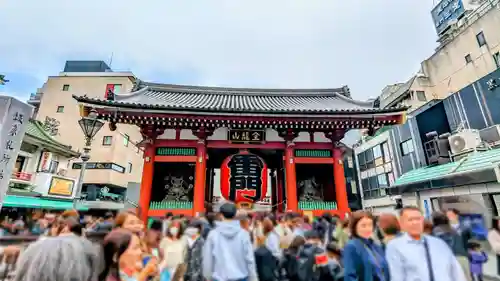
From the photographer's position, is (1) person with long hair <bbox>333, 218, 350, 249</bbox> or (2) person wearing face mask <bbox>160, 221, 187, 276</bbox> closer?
(2) person wearing face mask <bbox>160, 221, 187, 276</bbox>

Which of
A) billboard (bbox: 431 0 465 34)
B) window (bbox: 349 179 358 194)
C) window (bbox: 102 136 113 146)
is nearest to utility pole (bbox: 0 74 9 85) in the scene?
window (bbox: 102 136 113 146)

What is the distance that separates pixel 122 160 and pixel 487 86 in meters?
29.0

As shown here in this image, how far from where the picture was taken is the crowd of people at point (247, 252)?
177cm

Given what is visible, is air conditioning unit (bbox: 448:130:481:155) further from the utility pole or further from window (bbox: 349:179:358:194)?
the utility pole

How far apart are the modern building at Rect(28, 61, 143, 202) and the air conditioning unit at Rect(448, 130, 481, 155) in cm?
2372

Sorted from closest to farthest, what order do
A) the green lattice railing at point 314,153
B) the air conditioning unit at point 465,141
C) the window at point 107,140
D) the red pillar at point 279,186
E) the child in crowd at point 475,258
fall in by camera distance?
the child in crowd at point 475,258, the green lattice railing at point 314,153, the air conditioning unit at point 465,141, the red pillar at point 279,186, the window at point 107,140

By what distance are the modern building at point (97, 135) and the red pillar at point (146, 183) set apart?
52.5 ft

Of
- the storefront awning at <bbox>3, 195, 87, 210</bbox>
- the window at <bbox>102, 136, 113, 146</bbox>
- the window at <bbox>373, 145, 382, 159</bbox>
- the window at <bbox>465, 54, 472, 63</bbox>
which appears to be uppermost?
the window at <bbox>465, 54, 472, 63</bbox>

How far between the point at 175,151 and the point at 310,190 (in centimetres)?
587

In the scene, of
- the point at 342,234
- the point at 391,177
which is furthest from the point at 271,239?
the point at 391,177

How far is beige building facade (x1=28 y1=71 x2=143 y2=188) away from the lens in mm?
25094

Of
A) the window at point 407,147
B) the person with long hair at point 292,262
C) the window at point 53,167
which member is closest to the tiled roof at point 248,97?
the window at point 407,147

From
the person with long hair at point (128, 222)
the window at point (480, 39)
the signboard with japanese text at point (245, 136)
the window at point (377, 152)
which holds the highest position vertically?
the window at point (480, 39)

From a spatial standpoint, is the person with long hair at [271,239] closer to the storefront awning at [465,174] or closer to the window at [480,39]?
the storefront awning at [465,174]
